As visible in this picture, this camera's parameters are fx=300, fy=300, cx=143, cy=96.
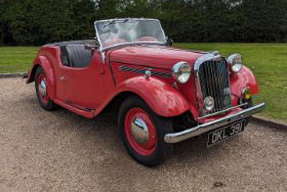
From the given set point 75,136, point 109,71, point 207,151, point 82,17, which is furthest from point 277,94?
point 82,17

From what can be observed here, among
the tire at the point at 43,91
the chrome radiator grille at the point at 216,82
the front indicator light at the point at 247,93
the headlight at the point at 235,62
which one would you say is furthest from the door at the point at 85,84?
the front indicator light at the point at 247,93

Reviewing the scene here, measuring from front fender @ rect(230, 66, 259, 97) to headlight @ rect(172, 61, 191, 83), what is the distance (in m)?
0.94

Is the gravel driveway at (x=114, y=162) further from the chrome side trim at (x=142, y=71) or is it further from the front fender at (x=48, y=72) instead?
the chrome side trim at (x=142, y=71)

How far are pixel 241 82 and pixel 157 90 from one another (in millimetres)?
1441

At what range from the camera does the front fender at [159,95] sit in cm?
315

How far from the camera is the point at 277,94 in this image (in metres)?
6.13

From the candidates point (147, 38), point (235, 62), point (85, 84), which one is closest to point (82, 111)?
point (85, 84)

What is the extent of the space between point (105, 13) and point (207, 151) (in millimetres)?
20154

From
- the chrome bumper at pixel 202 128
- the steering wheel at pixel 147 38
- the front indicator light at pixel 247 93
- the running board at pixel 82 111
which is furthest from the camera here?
the steering wheel at pixel 147 38

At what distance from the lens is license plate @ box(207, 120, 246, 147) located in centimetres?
347

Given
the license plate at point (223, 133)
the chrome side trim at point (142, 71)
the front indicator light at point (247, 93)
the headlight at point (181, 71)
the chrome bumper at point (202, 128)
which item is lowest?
the license plate at point (223, 133)

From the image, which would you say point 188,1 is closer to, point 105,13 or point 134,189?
point 105,13

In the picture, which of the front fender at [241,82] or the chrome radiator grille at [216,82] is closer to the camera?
the chrome radiator grille at [216,82]

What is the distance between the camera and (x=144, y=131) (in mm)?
3479
